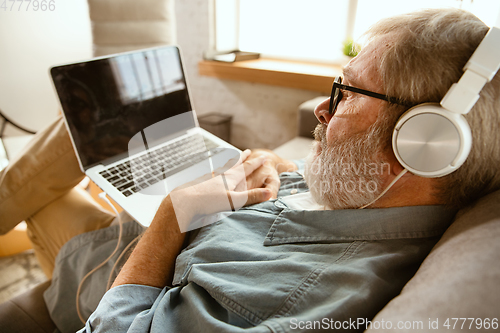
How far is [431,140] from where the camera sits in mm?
541

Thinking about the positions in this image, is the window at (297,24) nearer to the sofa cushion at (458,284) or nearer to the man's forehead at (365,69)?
the man's forehead at (365,69)

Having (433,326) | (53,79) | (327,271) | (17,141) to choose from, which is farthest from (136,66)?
(433,326)

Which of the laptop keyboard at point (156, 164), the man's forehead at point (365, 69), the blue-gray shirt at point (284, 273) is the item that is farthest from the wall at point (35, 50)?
the man's forehead at point (365, 69)

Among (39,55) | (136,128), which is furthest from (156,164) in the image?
(39,55)

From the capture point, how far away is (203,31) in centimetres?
264

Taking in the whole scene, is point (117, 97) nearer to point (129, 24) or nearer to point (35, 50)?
point (35, 50)

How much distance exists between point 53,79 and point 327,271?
926 millimetres

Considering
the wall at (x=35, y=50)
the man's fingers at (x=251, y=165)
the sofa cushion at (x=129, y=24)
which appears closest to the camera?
the man's fingers at (x=251, y=165)

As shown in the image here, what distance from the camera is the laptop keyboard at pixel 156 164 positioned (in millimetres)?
A: 972

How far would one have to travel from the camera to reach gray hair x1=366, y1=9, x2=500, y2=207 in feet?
1.78

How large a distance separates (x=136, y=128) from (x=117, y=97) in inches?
5.0

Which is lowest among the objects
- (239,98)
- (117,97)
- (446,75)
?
(239,98)

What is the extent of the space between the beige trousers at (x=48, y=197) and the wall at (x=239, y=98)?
1665 mm

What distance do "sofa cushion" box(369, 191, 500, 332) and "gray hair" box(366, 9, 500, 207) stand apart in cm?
10
